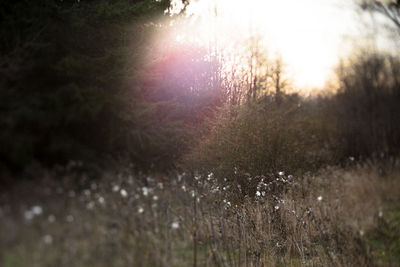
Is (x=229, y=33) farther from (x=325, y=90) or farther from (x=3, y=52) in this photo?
(x=325, y=90)

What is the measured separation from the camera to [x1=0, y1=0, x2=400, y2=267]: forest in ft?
7.18

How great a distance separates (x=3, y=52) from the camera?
277 centimetres

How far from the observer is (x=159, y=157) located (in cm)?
554

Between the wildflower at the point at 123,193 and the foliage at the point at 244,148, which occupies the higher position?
the foliage at the point at 244,148

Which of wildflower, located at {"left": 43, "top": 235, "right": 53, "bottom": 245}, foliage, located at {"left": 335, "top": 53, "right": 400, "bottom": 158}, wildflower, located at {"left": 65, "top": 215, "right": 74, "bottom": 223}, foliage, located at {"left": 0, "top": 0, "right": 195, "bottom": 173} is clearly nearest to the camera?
Answer: wildflower, located at {"left": 43, "top": 235, "right": 53, "bottom": 245}

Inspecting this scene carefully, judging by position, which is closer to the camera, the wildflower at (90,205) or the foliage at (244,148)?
the wildflower at (90,205)

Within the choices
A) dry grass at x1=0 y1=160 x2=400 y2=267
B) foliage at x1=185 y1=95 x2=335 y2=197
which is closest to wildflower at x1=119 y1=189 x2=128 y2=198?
dry grass at x1=0 y1=160 x2=400 y2=267

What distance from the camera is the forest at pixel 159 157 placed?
2.19 m

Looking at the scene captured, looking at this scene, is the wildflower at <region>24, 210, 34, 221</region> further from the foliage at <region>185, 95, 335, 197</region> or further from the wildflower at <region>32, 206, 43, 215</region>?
the foliage at <region>185, 95, 335, 197</region>

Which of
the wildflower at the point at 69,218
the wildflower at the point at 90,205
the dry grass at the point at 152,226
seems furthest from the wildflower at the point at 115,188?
the wildflower at the point at 69,218

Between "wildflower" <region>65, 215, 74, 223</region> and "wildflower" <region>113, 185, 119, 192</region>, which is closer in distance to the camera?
"wildflower" <region>65, 215, 74, 223</region>

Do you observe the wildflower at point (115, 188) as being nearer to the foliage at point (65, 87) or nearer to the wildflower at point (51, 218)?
the foliage at point (65, 87)

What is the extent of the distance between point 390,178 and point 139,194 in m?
8.03

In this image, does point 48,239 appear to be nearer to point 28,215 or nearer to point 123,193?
point 28,215
